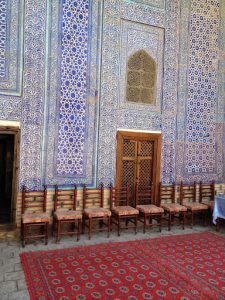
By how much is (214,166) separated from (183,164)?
0.74 m

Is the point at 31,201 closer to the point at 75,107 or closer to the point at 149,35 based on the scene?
the point at 75,107

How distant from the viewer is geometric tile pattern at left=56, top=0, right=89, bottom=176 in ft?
15.1

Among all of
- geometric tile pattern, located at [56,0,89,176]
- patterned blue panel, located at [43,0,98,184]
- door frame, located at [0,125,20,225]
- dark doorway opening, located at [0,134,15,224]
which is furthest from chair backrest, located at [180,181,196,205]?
dark doorway opening, located at [0,134,15,224]

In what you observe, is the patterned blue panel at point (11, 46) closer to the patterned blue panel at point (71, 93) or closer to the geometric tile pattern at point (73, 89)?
the patterned blue panel at point (71, 93)

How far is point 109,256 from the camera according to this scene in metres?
3.61

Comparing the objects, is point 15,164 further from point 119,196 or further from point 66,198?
point 119,196

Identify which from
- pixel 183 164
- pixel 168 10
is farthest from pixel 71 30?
pixel 183 164

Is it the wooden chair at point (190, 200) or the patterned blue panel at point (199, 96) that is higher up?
the patterned blue panel at point (199, 96)

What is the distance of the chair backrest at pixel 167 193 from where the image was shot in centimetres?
537

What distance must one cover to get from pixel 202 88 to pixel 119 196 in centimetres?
262

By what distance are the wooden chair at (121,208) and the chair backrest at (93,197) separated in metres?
0.18

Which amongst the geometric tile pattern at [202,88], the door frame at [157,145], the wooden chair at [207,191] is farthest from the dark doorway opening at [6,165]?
the wooden chair at [207,191]

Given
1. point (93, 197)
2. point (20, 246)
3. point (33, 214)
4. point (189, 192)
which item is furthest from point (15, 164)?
point (189, 192)

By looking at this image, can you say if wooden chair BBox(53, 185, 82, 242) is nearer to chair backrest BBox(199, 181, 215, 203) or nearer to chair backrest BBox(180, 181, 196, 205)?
chair backrest BBox(180, 181, 196, 205)
